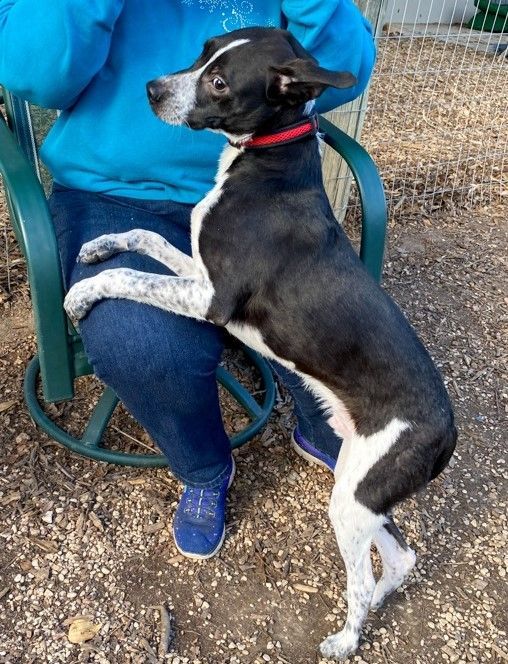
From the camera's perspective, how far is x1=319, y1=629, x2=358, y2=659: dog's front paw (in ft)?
7.13

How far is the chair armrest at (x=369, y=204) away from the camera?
A: 248 centimetres

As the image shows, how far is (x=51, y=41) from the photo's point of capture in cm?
204

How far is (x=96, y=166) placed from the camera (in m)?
2.32

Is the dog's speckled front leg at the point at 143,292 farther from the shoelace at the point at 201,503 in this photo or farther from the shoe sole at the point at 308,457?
the shoe sole at the point at 308,457

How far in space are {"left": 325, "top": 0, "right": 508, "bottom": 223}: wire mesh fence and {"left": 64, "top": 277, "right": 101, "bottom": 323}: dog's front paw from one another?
2150mm

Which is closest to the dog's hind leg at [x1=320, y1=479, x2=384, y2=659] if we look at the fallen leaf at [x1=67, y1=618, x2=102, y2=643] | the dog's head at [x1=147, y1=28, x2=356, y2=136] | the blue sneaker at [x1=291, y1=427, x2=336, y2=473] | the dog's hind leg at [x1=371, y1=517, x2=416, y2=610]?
the dog's hind leg at [x1=371, y1=517, x2=416, y2=610]

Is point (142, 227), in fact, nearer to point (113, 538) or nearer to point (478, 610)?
point (113, 538)

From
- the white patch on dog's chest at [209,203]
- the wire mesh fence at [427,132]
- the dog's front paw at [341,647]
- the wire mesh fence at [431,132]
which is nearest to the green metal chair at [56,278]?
the white patch on dog's chest at [209,203]

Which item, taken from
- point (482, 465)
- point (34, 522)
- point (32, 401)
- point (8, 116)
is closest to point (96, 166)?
point (8, 116)

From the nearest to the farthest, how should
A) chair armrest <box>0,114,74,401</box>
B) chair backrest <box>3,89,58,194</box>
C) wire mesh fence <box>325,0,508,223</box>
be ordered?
chair armrest <box>0,114,74,401</box> < chair backrest <box>3,89,58,194</box> < wire mesh fence <box>325,0,508,223</box>

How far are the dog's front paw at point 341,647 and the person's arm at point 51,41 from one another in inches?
74.3

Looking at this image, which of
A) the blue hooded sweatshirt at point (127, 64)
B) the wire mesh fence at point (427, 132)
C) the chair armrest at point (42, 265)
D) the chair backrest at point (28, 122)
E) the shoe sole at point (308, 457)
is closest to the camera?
the chair armrest at point (42, 265)

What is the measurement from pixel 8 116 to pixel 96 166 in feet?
1.71

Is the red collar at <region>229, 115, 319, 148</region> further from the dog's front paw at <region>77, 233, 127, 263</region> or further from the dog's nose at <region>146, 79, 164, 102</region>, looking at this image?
the dog's front paw at <region>77, 233, 127, 263</region>
